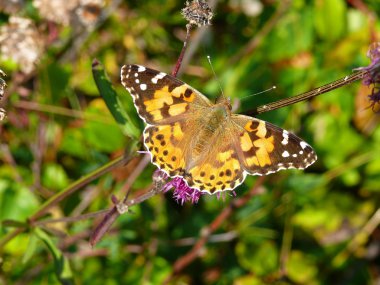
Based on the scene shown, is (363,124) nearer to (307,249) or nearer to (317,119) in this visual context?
(317,119)

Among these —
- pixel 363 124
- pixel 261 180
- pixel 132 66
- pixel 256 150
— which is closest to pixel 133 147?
pixel 132 66

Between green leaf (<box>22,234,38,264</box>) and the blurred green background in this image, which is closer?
green leaf (<box>22,234,38,264</box>)

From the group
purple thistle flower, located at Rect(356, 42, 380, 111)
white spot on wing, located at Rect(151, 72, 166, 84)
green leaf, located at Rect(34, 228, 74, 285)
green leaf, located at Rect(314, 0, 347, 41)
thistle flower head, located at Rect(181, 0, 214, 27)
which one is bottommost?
green leaf, located at Rect(34, 228, 74, 285)

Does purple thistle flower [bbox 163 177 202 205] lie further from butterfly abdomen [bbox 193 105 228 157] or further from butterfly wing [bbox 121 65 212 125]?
butterfly wing [bbox 121 65 212 125]

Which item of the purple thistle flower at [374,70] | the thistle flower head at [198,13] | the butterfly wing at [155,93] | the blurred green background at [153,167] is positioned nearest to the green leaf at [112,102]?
the butterfly wing at [155,93]

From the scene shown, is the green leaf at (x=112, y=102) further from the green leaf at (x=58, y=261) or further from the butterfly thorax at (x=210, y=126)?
the green leaf at (x=58, y=261)

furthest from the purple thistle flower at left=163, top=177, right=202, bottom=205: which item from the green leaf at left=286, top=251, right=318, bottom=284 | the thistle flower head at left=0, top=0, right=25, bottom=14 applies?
the thistle flower head at left=0, top=0, right=25, bottom=14

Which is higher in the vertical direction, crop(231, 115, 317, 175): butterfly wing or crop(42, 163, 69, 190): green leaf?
crop(42, 163, 69, 190): green leaf
